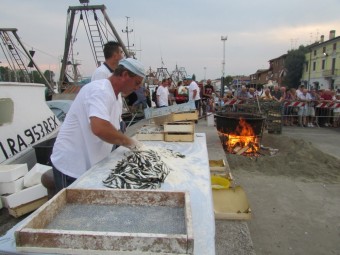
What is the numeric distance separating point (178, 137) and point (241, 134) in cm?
399

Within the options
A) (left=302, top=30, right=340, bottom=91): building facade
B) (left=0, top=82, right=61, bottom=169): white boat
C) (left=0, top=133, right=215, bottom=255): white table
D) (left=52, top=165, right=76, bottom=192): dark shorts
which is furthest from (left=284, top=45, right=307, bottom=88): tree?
(left=52, top=165, right=76, bottom=192): dark shorts

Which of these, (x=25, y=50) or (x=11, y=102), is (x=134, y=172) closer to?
(x=11, y=102)

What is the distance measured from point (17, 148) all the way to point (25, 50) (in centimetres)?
879

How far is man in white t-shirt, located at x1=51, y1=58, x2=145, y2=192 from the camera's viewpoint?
2.49 metres

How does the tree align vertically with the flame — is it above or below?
above

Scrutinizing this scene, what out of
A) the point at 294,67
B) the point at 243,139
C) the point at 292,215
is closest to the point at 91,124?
the point at 292,215

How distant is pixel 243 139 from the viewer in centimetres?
807

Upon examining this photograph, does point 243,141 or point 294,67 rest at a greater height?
point 294,67

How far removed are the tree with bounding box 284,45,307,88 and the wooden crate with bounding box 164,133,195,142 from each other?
74561 millimetres

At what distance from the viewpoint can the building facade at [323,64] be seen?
202ft

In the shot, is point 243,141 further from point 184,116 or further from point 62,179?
point 62,179

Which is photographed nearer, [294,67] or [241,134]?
[241,134]

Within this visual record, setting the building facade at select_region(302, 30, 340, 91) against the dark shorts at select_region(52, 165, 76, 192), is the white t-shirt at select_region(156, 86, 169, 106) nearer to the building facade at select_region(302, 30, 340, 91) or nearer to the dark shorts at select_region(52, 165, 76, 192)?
the dark shorts at select_region(52, 165, 76, 192)

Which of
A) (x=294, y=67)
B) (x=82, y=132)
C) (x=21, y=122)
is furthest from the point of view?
(x=294, y=67)
